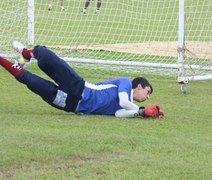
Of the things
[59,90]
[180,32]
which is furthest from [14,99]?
[180,32]

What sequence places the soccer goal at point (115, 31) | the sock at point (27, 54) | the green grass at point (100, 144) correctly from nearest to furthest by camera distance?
the green grass at point (100, 144) < the sock at point (27, 54) < the soccer goal at point (115, 31)

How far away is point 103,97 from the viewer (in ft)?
25.1

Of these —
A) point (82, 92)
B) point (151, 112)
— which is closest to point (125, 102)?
point (151, 112)

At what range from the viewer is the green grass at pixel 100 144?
5551mm

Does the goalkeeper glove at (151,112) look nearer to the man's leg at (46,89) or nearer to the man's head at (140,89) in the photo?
the man's head at (140,89)

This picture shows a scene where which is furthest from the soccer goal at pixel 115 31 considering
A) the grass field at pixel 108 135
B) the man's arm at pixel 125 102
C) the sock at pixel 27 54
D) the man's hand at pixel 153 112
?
the man's arm at pixel 125 102

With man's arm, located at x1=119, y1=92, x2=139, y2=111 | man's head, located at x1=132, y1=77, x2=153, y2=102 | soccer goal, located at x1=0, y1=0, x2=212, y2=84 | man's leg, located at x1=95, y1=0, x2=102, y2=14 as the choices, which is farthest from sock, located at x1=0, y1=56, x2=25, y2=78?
man's leg, located at x1=95, y1=0, x2=102, y2=14

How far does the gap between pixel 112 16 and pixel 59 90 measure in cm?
646

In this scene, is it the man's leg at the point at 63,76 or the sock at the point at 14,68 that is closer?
the man's leg at the point at 63,76

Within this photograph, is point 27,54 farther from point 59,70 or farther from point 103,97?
point 103,97

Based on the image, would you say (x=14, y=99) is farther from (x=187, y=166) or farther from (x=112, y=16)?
(x=112, y=16)

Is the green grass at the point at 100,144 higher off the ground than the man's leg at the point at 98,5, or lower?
lower

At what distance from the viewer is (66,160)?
19.1 feet

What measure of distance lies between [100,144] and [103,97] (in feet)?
4.51
